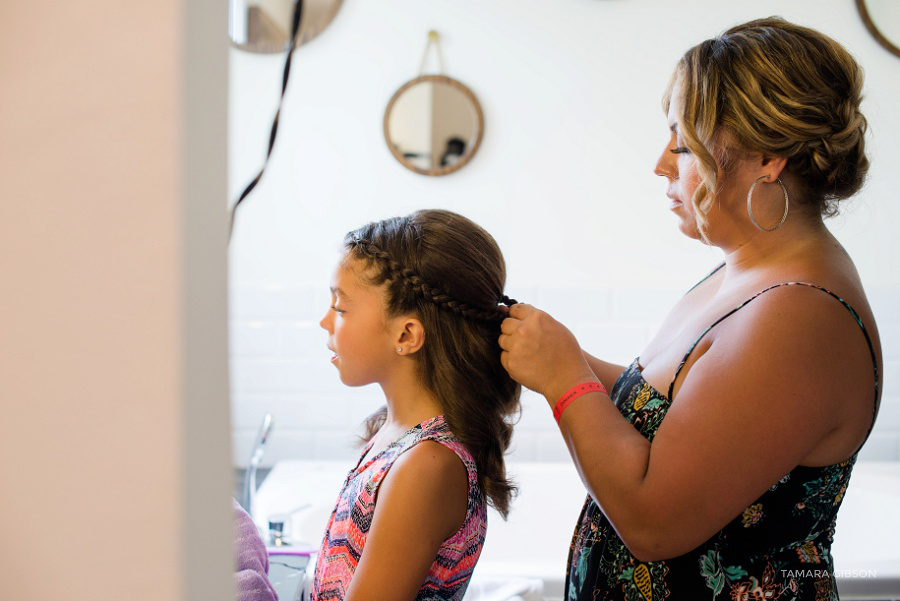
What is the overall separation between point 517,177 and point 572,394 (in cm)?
177

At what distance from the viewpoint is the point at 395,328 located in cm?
104

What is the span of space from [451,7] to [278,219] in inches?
34.3

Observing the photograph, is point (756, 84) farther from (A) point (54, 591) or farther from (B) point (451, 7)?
(B) point (451, 7)

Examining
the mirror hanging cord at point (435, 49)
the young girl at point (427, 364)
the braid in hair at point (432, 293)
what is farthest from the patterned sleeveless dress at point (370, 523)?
the mirror hanging cord at point (435, 49)

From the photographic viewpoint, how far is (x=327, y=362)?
8.18 feet

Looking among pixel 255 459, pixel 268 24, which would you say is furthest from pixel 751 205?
pixel 268 24

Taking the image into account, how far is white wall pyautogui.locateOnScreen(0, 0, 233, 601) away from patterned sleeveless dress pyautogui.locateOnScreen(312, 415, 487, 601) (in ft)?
2.29

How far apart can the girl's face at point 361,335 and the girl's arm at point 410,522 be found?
140 millimetres

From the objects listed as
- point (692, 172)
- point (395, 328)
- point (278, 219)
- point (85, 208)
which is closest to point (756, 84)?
point (692, 172)

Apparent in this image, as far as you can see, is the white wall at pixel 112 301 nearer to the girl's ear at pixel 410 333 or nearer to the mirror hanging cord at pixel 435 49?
the girl's ear at pixel 410 333

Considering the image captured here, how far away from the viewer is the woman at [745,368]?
2.38ft

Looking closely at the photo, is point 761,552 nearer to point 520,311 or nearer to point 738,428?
point 738,428

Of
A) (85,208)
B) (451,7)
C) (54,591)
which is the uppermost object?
(451,7)

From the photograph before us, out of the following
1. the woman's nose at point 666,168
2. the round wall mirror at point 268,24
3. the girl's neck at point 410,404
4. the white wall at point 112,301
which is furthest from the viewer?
the round wall mirror at point 268,24
